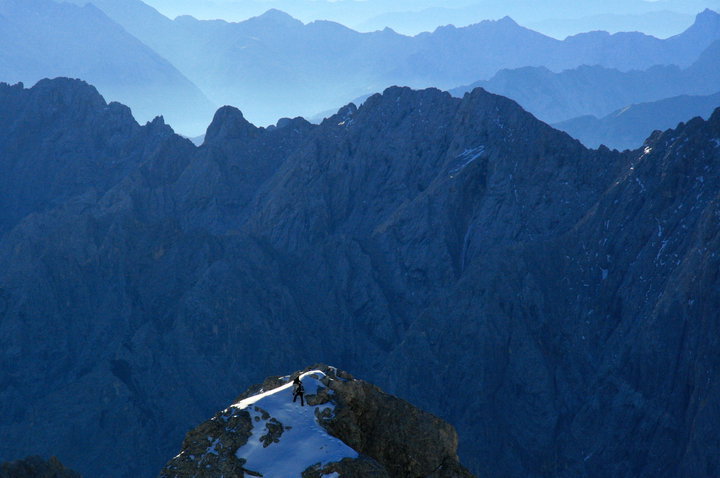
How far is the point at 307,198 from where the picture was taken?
148 metres

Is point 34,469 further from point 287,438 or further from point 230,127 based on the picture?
point 230,127

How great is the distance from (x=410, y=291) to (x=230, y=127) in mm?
59376

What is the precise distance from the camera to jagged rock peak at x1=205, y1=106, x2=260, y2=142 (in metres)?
176

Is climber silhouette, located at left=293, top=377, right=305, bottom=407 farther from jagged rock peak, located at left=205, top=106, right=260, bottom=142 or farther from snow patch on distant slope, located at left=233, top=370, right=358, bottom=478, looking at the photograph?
jagged rock peak, located at left=205, top=106, right=260, bottom=142

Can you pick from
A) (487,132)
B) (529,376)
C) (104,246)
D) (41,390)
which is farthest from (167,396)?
(487,132)

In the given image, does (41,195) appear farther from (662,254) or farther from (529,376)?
(662,254)

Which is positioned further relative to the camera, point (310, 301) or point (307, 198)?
point (307, 198)

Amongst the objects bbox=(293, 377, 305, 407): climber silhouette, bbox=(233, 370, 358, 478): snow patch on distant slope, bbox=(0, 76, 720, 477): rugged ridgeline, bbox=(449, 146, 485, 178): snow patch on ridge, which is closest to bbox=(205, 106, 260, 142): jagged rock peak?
bbox=(0, 76, 720, 477): rugged ridgeline

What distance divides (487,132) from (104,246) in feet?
192

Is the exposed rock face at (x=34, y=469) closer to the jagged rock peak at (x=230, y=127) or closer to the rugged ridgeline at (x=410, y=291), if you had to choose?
the rugged ridgeline at (x=410, y=291)

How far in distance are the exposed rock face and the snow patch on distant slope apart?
41.1 m

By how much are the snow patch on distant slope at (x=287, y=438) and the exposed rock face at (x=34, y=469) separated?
41091mm

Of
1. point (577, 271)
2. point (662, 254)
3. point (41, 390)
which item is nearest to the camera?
point (662, 254)

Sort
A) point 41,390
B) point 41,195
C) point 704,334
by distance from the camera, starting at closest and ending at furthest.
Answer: point 704,334, point 41,390, point 41,195
